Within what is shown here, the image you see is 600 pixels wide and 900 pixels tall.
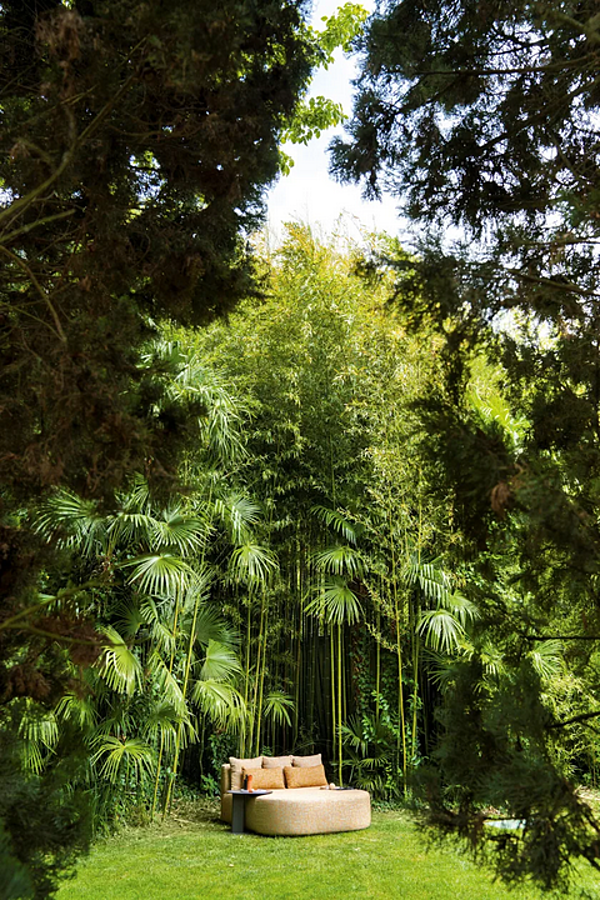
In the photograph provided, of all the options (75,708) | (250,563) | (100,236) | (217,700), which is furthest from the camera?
(250,563)

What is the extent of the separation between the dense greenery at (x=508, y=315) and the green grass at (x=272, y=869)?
235cm

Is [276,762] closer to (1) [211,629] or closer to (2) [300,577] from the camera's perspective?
(1) [211,629]

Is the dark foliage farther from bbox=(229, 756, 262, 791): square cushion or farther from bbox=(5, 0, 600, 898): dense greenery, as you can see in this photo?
bbox=(229, 756, 262, 791): square cushion

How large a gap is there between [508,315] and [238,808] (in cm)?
506

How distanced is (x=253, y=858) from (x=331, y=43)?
583cm

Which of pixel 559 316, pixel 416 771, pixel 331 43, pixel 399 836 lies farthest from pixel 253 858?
pixel 331 43

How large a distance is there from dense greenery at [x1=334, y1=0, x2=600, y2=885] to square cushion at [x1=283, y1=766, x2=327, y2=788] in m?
4.48

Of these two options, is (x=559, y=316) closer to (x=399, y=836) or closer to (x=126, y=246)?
(x=126, y=246)

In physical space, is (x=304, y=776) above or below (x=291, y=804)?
above

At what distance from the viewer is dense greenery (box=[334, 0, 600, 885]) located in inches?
76.3

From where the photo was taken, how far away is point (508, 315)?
2672 millimetres

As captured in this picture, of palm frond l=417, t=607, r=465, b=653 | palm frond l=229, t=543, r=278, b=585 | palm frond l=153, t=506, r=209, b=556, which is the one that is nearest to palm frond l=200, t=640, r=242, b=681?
palm frond l=229, t=543, r=278, b=585

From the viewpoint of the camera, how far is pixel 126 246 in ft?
7.97

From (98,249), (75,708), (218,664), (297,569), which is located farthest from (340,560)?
(98,249)
